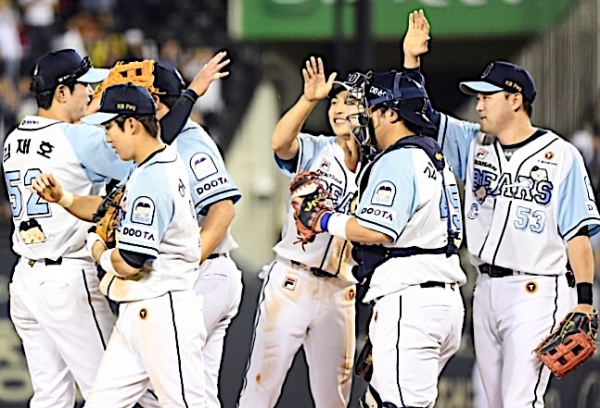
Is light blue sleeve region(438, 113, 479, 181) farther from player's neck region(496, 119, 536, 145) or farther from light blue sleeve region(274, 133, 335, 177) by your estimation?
light blue sleeve region(274, 133, 335, 177)

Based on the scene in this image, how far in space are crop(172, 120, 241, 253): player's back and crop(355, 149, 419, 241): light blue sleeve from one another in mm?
886

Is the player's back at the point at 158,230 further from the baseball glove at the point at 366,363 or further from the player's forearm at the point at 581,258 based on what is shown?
the player's forearm at the point at 581,258

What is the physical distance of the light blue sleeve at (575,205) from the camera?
226 inches

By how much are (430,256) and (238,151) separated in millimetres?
6928

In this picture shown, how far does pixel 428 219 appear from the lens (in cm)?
526

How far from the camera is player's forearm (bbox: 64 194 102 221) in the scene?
18.1 feet

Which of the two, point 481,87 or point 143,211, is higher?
point 481,87

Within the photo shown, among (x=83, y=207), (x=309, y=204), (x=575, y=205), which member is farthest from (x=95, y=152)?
(x=575, y=205)

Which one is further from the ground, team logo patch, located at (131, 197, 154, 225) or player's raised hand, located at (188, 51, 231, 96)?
player's raised hand, located at (188, 51, 231, 96)

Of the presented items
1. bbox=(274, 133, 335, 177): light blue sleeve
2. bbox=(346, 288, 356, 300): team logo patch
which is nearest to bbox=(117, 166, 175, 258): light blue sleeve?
bbox=(274, 133, 335, 177): light blue sleeve

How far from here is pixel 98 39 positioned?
1222 cm

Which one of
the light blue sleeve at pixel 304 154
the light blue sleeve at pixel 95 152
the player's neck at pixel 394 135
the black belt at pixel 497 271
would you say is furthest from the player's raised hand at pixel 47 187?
the black belt at pixel 497 271

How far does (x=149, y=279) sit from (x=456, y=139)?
1.79 m

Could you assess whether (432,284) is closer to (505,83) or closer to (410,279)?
(410,279)
